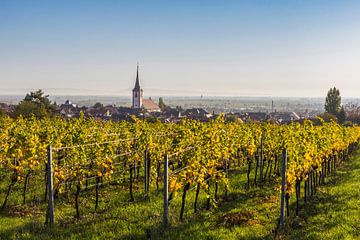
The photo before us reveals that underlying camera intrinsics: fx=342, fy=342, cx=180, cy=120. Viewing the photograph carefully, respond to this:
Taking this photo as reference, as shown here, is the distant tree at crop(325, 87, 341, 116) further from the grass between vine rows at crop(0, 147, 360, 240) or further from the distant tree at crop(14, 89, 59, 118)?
the grass between vine rows at crop(0, 147, 360, 240)

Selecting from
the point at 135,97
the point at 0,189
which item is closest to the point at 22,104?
the point at 0,189

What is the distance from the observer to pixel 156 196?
45.0 feet

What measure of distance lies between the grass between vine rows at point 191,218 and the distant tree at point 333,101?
83.4 metres

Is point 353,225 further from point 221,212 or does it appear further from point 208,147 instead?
point 208,147

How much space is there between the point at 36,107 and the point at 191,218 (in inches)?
1940

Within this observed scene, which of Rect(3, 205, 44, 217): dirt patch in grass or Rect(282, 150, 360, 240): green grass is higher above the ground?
Rect(282, 150, 360, 240): green grass

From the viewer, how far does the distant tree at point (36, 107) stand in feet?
166

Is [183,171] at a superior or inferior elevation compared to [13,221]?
superior

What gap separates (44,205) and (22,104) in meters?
46.0

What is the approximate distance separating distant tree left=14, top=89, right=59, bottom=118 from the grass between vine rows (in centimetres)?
3809

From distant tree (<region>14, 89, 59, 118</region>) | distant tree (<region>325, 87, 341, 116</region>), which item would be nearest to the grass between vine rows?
distant tree (<region>14, 89, 59, 118</region>)

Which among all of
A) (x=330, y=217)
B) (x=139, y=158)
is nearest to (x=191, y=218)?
(x=330, y=217)

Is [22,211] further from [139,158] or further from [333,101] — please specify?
[333,101]

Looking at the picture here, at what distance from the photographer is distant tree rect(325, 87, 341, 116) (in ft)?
298
